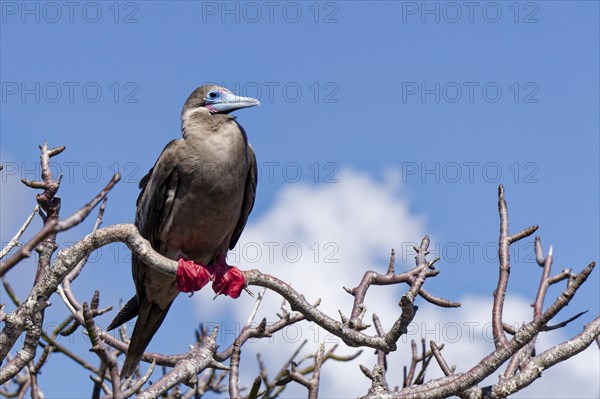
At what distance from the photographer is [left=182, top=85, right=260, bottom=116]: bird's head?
6.70m

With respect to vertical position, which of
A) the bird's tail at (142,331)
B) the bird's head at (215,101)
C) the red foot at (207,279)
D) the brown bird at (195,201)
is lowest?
the bird's tail at (142,331)

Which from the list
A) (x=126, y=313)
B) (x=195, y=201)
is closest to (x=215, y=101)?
(x=195, y=201)

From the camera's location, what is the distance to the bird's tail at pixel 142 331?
650 centimetres

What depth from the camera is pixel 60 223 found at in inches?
82.5

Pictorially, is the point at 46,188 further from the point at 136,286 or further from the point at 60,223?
the point at 60,223

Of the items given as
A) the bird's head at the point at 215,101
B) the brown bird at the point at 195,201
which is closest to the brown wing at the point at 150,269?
the brown bird at the point at 195,201

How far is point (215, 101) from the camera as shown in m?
6.79

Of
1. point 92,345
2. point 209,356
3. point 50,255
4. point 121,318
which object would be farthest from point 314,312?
point 121,318

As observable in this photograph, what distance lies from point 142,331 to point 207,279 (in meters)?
1.01

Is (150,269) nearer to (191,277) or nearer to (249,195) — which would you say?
(191,277)

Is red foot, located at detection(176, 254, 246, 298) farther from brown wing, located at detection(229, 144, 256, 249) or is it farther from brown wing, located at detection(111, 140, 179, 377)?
brown wing, located at detection(229, 144, 256, 249)

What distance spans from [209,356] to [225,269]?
3.29 feet

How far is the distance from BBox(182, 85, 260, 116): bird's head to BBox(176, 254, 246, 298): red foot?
1.40 metres

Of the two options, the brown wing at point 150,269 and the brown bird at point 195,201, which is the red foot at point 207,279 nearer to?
the brown bird at point 195,201
